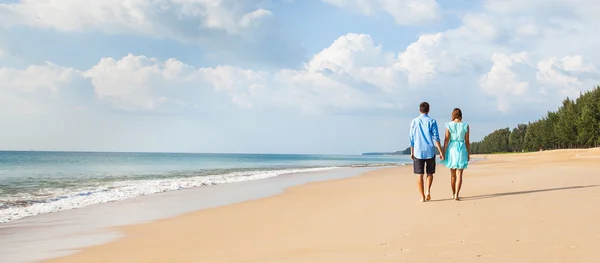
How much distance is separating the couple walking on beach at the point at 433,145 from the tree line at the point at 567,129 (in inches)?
2572

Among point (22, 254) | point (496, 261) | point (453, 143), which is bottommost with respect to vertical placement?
point (22, 254)

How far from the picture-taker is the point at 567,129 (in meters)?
70.6

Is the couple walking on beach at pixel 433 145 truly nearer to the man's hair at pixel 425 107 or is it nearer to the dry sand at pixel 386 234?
the man's hair at pixel 425 107

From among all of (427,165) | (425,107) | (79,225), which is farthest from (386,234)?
(79,225)

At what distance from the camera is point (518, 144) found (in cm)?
11494

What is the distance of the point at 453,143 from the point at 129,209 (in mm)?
8024

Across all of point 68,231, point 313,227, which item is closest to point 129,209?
point 68,231

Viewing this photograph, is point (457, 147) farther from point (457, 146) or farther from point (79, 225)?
point (79, 225)

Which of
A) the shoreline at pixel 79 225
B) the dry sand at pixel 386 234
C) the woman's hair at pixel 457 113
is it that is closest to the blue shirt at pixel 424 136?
the woman's hair at pixel 457 113

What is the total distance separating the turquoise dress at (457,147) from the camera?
8.68m

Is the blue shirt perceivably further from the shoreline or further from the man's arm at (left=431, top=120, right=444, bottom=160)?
the shoreline

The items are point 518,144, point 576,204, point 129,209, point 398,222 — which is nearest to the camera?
point 398,222

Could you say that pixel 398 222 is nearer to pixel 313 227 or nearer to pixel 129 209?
pixel 313 227

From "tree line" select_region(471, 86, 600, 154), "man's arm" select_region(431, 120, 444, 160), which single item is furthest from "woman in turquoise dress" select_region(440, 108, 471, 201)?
"tree line" select_region(471, 86, 600, 154)
